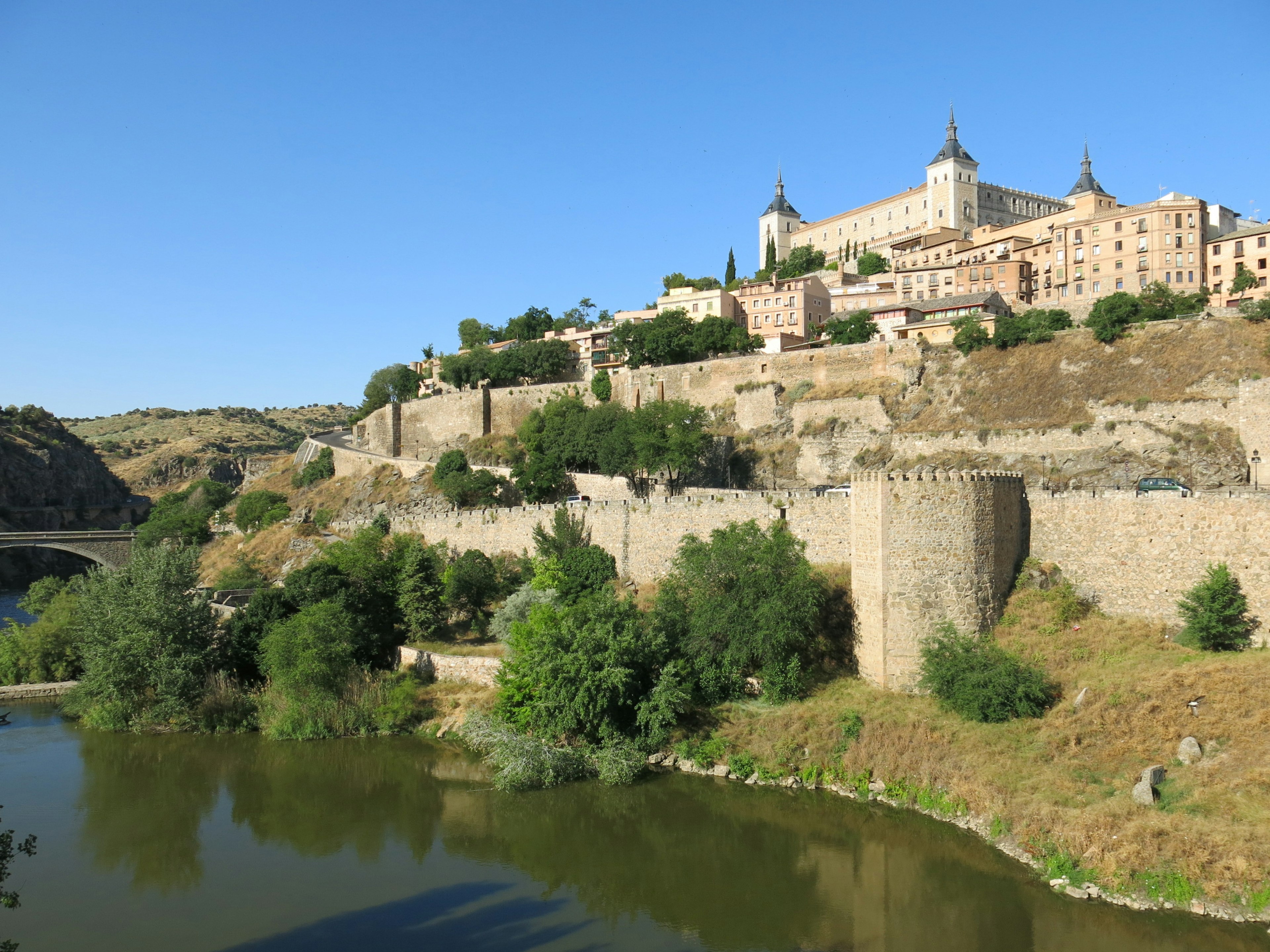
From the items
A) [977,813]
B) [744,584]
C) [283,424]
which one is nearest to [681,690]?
[744,584]

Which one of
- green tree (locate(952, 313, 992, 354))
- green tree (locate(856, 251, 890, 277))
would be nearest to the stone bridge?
green tree (locate(952, 313, 992, 354))

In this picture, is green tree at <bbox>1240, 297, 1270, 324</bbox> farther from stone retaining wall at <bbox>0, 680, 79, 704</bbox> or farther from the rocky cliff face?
the rocky cliff face

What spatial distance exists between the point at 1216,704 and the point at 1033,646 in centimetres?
366

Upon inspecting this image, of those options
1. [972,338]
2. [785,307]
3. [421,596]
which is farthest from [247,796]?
[785,307]

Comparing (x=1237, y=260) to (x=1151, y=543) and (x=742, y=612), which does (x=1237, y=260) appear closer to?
(x=1151, y=543)

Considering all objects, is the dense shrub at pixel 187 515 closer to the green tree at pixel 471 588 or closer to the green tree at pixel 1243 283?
the green tree at pixel 471 588

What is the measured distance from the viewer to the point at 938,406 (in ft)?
128

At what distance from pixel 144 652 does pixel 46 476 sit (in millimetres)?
67162

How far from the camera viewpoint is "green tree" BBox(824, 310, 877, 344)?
48875 mm

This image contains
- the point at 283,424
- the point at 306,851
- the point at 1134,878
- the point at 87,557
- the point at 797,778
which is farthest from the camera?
the point at 283,424

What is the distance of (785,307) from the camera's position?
6147 cm

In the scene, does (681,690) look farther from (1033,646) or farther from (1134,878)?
(1134,878)

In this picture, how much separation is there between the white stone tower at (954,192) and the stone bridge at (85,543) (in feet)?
204

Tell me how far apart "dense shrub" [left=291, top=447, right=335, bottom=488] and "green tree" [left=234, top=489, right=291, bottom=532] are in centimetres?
427
